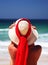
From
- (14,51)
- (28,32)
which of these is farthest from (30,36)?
(14,51)

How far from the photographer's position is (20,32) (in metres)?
2.63

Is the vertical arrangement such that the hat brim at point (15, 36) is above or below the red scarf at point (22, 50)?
above

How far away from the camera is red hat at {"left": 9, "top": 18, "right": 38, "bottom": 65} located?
2.57 m

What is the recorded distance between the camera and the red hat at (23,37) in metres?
2.57

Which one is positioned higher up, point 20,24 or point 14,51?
point 20,24

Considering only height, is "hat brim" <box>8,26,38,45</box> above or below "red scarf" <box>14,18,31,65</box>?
above

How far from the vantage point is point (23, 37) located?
263 centimetres

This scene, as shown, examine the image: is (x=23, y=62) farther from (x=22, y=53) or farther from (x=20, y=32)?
(x=20, y=32)

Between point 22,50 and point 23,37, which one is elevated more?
point 23,37

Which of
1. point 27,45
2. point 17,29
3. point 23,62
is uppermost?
point 17,29

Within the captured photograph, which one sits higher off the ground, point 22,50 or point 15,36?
point 15,36

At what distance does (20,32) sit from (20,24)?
9cm

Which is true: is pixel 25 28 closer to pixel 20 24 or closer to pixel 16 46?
pixel 20 24

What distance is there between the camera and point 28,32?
8.59 ft
